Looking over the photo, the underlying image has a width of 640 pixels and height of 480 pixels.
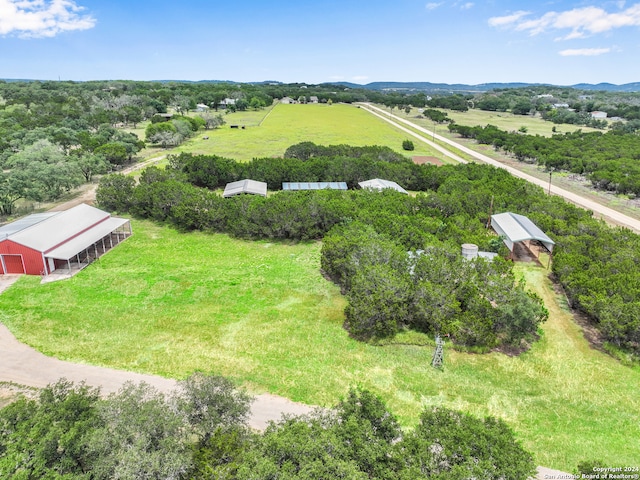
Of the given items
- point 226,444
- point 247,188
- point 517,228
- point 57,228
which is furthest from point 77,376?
point 517,228

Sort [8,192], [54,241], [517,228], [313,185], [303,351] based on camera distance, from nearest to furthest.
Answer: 1. [303,351]
2. [54,241]
3. [517,228]
4. [8,192]
5. [313,185]

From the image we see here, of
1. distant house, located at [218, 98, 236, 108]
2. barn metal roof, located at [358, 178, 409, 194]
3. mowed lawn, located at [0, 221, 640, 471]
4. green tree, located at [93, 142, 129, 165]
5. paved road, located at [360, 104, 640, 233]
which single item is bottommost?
mowed lawn, located at [0, 221, 640, 471]

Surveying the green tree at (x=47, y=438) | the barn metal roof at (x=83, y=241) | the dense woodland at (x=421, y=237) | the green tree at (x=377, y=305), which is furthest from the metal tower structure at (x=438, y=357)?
the barn metal roof at (x=83, y=241)

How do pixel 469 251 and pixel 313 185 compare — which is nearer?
pixel 469 251

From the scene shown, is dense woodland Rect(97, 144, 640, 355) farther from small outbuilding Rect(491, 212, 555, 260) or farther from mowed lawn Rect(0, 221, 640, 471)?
mowed lawn Rect(0, 221, 640, 471)

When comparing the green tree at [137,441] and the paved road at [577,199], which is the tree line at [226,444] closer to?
the green tree at [137,441]

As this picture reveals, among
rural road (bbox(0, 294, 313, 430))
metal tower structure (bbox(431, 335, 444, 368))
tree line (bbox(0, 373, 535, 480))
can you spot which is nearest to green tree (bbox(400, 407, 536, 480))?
tree line (bbox(0, 373, 535, 480))

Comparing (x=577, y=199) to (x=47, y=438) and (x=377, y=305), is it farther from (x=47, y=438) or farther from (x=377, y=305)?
(x=47, y=438)
